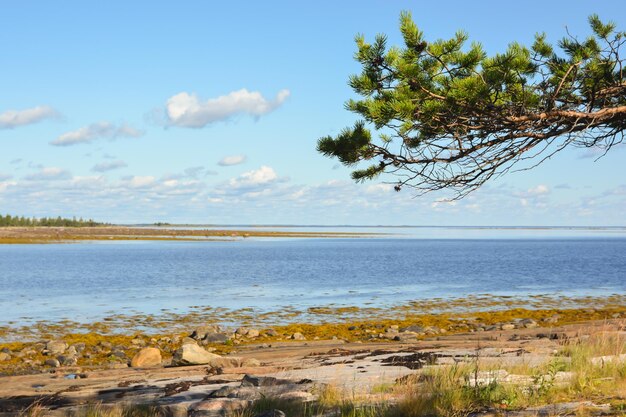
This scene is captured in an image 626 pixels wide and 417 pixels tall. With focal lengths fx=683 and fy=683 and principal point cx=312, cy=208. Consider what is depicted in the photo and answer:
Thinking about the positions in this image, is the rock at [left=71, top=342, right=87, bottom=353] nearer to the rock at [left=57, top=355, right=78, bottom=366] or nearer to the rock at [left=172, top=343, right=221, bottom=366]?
the rock at [left=57, top=355, right=78, bottom=366]

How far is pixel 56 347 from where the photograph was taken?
22.0m

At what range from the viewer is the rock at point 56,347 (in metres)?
21.8

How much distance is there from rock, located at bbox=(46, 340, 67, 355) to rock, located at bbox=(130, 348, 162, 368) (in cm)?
372

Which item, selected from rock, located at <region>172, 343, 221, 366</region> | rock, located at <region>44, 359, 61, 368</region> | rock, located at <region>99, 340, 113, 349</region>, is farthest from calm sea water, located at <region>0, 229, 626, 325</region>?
rock, located at <region>172, 343, 221, 366</region>

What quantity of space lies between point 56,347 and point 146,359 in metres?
4.43

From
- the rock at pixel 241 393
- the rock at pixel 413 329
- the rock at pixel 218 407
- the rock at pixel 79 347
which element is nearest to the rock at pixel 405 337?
the rock at pixel 413 329

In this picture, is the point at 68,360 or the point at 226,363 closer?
the point at 226,363

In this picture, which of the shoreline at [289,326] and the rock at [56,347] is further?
the shoreline at [289,326]

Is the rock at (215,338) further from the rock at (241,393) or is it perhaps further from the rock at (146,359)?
the rock at (241,393)

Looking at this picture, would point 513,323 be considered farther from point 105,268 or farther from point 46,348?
point 105,268

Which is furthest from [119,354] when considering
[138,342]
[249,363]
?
[249,363]

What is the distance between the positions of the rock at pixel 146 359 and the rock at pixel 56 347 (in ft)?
12.2

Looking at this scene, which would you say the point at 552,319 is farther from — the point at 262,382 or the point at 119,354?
the point at 262,382

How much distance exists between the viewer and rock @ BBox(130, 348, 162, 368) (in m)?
19.1
